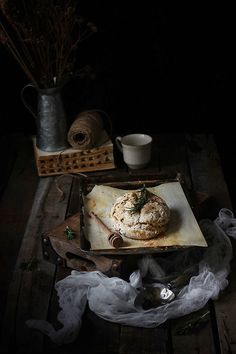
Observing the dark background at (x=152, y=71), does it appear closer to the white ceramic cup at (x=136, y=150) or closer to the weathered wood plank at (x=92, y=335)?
the white ceramic cup at (x=136, y=150)

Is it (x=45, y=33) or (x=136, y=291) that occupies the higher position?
(x=45, y=33)

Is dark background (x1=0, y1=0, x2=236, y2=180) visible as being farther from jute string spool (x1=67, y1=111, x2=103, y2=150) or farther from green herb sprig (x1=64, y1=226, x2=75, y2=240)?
green herb sprig (x1=64, y1=226, x2=75, y2=240)

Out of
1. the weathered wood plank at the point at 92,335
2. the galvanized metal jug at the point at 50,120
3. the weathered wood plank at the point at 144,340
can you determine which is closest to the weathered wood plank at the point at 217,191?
the weathered wood plank at the point at 144,340

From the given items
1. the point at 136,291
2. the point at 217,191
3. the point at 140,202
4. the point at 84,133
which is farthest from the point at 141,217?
the point at 84,133

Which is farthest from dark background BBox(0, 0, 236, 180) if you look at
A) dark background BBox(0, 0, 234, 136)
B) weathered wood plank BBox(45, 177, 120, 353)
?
weathered wood plank BBox(45, 177, 120, 353)

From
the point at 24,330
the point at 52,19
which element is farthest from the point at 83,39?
the point at 24,330

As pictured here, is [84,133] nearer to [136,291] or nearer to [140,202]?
[140,202]

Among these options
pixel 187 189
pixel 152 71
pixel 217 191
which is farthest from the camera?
pixel 152 71
